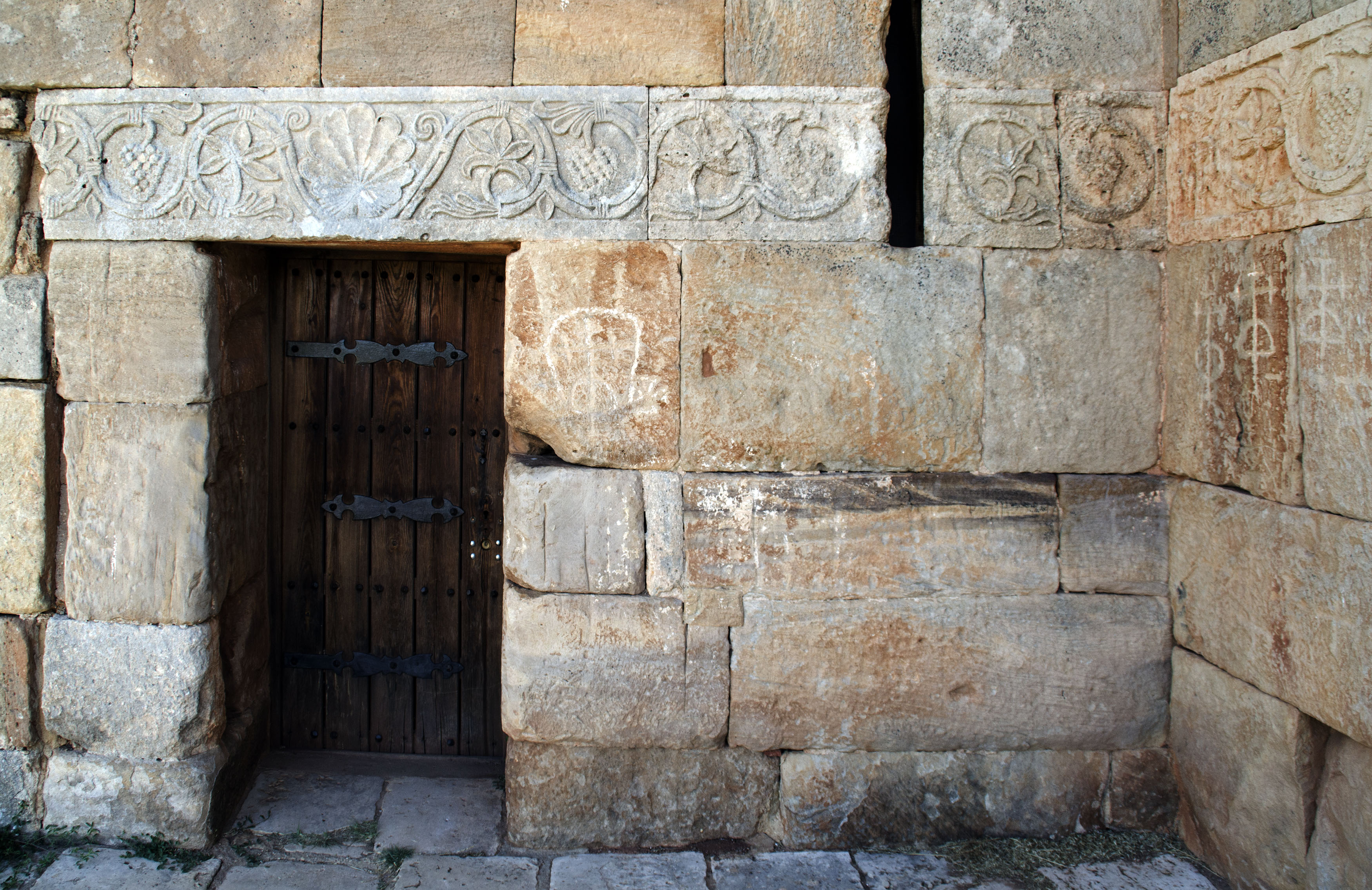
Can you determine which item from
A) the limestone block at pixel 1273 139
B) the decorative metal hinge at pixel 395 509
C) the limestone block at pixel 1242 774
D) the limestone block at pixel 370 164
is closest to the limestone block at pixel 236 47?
the limestone block at pixel 370 164

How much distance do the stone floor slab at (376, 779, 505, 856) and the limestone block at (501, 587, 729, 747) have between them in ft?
1.36

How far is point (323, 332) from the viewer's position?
3.25 meters

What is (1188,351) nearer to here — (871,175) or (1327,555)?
(1327,555)

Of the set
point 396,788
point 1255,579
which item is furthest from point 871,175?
point 396,788

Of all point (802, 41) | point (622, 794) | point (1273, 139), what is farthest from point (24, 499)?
point (1273, 139)

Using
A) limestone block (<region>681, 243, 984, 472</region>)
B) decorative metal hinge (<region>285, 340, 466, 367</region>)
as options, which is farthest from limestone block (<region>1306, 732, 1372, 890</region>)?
decorative metal hinge (<region>285, 340, 466, 367</region>)

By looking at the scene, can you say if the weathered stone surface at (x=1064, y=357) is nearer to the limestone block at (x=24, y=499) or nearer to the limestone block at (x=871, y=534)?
the limestone block at (x=871, y=534)

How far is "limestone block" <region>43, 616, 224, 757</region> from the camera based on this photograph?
9.20ft

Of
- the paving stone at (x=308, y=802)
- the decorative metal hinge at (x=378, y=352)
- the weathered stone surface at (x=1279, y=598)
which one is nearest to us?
the weathered stone surface at (x=1279, y=598)

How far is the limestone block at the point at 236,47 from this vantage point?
2781 millimetres

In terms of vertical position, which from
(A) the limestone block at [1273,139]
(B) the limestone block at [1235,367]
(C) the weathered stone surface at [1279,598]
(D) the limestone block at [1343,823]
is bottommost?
(D) the limestone block at [1343,823]

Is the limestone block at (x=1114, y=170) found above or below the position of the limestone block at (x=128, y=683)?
above

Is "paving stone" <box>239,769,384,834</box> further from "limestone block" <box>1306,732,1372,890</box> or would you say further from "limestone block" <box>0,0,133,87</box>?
"limestone block" <box>1306,732,1372,890</box>

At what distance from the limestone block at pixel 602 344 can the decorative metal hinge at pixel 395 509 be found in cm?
72
